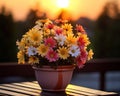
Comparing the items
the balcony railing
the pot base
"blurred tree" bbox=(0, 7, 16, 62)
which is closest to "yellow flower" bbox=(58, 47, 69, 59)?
the pot base

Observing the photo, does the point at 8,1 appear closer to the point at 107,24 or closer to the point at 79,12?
the point at 79,12

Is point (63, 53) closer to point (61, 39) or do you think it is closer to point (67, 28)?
point (61, 39)

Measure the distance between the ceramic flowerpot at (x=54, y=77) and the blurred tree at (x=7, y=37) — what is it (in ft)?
26.3

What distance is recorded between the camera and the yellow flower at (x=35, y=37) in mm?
3104

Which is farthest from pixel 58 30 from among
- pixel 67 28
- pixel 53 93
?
pixel 53 93

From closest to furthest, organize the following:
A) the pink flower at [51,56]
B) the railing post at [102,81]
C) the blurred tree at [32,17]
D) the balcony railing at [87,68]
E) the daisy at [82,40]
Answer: the pink flower at [51,56]
the daisy at [82,40]
the balcony railing at [87,68]
the railing post at [102,81]
the blurred tree at [32,17]

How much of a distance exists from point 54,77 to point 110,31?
9.96 metres

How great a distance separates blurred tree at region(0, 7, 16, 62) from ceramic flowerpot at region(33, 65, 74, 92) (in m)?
8.01

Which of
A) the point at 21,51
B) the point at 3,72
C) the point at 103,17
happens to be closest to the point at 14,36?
the point at 103,17

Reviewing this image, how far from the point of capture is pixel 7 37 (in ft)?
38.2

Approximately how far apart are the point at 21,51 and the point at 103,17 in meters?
9.67

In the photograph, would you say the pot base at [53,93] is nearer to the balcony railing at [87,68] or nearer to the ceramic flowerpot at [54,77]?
the ceramic flowerpot at [54,77]

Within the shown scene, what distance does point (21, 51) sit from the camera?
3.23 metres

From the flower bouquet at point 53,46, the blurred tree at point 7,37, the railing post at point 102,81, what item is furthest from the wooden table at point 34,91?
the blurred tree at point 7,37
